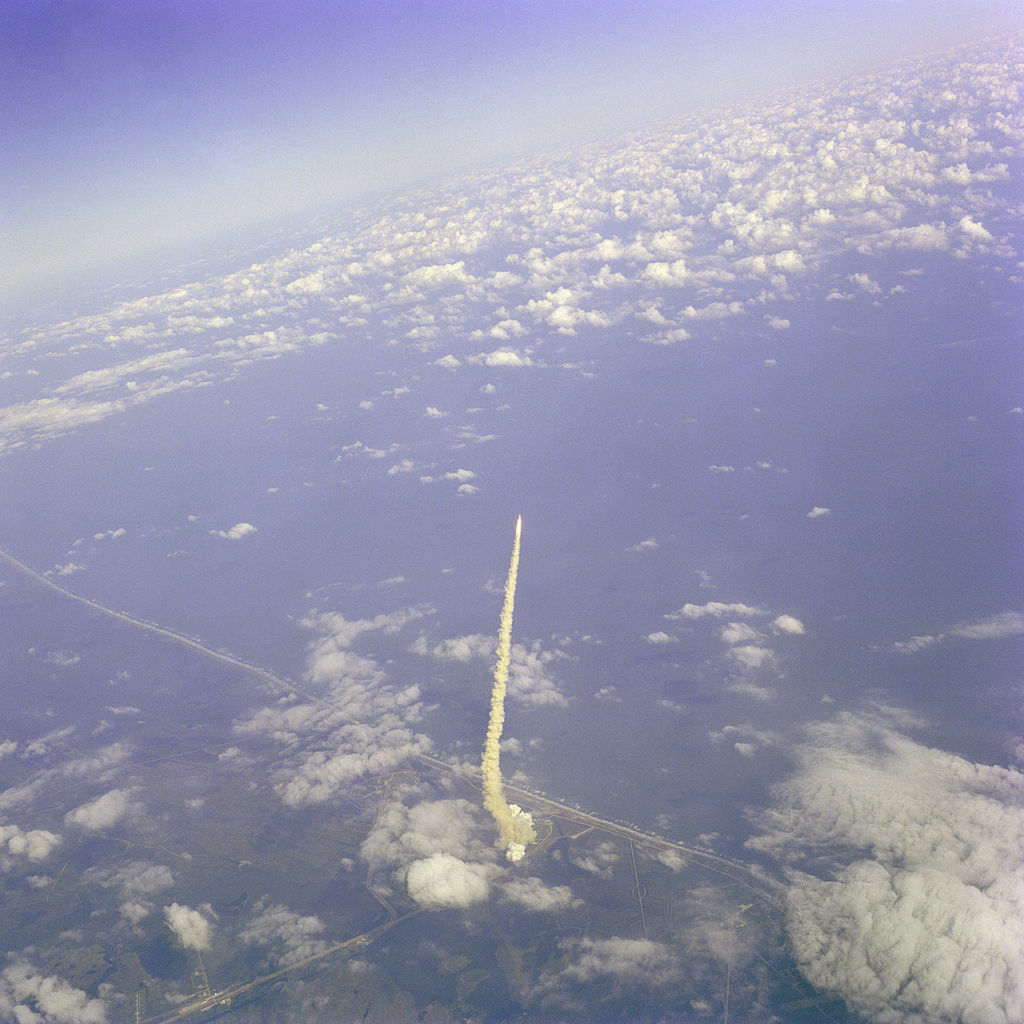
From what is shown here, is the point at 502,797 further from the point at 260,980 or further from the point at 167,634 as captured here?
the point at 167,634

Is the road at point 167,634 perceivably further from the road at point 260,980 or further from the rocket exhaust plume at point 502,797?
the road at point 260,980

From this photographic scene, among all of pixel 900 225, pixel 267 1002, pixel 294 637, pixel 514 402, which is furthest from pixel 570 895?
pixel 900 225

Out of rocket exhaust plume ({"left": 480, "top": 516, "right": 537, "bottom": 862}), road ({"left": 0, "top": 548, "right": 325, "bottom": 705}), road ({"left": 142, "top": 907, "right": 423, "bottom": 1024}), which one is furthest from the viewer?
road ({"left": 0, "top": 548, "right": 325, "bottom": 705})

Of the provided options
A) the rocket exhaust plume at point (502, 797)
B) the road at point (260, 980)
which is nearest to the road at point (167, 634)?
the rocket exhaust plume at point (502, 797)

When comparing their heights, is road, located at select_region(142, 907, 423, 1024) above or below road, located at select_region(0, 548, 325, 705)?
below

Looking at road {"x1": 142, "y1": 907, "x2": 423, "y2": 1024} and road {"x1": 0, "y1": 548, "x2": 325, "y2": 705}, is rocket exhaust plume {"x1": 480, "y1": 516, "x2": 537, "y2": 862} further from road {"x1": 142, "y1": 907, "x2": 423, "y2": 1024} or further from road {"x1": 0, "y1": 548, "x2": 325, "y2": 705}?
road {"x1": 0, "y1": 548, "x2": 325, "y2": 705}

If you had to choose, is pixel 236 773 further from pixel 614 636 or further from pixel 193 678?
pixel 614 636

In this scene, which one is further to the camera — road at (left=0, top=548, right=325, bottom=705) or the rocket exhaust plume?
road at (left=0, top=548, right=325, bottom=705)

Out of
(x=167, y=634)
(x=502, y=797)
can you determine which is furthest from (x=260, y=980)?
(x=167, y=634)

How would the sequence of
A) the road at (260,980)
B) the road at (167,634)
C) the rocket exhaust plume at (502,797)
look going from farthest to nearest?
the road at (167,634) < the rocket exhaust plume at (502,797) < the road at (260,980)

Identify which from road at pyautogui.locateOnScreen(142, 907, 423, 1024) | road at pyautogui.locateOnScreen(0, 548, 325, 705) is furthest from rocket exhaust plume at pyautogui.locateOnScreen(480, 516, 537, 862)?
road at pyautogui.locateOnScreen(0, 548, 325, 705)

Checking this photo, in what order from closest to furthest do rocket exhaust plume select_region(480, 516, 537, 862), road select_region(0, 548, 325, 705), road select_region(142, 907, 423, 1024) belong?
1. road select_region(142, 907, 423, 1024)
2. rocket exhaust plume select_region(480, 516, 537, 862)
3. road select_region(0, 548, 325, 705)
